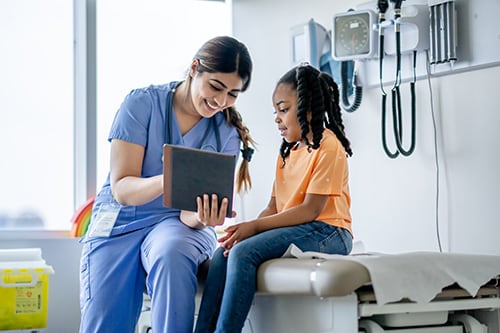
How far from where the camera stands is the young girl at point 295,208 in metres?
1.79

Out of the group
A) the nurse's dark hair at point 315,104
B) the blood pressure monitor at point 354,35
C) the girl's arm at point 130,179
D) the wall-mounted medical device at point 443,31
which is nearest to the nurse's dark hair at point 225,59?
the nurse's dark hair at point 315,104

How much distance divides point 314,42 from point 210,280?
1.27 m

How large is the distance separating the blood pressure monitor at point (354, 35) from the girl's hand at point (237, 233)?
90 cm

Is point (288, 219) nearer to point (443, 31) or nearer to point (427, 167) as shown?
point (427, 167)

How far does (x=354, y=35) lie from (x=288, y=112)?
23.6 inches

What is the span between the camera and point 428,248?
2471 mm

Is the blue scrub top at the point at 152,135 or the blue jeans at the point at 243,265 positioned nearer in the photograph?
the blue jeans at the point at 243,265

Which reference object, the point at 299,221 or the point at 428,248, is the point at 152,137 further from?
the point at 428,248

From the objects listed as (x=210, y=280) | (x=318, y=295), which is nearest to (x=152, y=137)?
(x=210, y=280)

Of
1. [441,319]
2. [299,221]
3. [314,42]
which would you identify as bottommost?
[441,319]

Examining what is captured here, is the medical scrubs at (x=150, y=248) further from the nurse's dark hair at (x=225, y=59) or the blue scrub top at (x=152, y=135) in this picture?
the nurse's dark hair at (x=225, y=59)

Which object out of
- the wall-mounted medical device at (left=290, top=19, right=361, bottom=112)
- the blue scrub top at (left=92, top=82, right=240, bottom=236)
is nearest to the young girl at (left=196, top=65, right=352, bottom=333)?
the blue scrub top at (left=92, top=82, right=240, bottom=236)

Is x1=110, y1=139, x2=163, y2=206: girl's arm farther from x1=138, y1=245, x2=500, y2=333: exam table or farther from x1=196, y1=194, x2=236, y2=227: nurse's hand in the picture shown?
x1=138, y1=245, x2=500, y2=333: exam table

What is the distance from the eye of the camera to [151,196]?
6.60 ft
